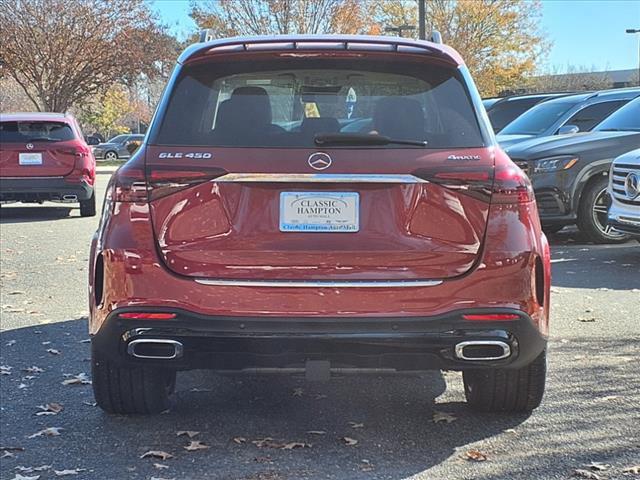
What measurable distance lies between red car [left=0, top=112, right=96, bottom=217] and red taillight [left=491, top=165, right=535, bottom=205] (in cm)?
1033

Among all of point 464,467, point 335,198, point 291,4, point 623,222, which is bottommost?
point 464,467

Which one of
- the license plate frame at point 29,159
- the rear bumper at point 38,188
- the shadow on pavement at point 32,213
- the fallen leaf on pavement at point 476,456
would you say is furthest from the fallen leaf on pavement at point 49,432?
the shadow on pavement at point 32,213

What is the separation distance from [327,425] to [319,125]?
Answer: 151 centimetres

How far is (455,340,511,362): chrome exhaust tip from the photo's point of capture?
3439mm

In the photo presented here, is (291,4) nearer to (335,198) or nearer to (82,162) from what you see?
(82,162)

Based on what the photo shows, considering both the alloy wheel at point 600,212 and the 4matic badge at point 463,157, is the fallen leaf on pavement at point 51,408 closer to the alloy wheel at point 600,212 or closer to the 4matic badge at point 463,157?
the 4matic badge at point 463,157

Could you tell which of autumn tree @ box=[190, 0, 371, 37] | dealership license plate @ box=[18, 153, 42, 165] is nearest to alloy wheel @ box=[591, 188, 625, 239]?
dealership license plate @ box=[18, 153, 42, 165]

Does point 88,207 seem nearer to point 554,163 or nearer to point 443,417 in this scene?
point 554,163

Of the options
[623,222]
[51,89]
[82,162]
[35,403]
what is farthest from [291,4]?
[35,403]

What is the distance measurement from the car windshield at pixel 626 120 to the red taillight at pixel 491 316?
24.3 feet

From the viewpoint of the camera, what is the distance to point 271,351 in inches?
136

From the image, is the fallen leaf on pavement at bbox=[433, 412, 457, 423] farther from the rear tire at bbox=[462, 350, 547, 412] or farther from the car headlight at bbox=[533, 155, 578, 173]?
the car headlight at bbox=[533, 155, 578, 173]

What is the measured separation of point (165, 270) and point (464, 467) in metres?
1.52

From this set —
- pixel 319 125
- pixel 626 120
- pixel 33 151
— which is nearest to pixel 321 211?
pixel 319 125
